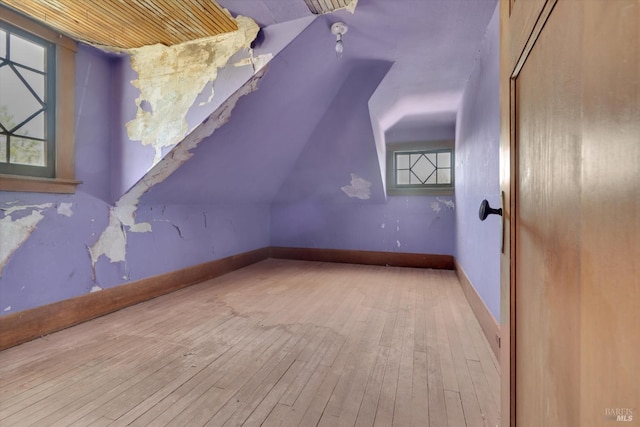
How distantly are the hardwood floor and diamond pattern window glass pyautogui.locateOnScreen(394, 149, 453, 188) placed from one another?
6.96 feet

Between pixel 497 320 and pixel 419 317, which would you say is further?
pixel 419 317

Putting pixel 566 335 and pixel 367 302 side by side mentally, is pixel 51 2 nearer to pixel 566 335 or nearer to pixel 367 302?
pixel 566 335

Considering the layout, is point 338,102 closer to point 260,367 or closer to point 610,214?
point 260,367

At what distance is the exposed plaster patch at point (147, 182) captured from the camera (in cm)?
228

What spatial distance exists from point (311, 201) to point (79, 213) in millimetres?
3027

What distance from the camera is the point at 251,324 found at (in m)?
2.24

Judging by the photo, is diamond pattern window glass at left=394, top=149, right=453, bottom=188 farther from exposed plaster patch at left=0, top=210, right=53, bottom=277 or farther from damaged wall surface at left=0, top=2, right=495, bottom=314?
exposed plaster patch at left=0, top=210, right=53, bottom=277

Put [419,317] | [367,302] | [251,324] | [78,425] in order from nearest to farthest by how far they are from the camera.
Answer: [78,425], [251,324], [419,317], [367,302]

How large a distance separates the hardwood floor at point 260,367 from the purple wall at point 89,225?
1.15ft

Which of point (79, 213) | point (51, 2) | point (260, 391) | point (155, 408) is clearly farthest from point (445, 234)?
point (51, 2)

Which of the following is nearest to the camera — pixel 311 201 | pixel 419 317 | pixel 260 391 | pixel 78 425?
pixel 78 425

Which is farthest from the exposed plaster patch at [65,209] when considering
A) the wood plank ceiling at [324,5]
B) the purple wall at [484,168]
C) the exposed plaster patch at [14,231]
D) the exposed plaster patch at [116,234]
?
the purple wall at [484,168]

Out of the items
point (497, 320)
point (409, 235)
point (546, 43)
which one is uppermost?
point (546, 43)

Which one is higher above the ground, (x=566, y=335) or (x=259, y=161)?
(x=259, y=161)
